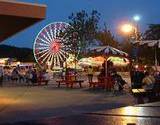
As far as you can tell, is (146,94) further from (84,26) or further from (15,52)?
(15,52)

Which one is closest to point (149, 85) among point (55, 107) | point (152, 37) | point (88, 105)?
point (88, 105)

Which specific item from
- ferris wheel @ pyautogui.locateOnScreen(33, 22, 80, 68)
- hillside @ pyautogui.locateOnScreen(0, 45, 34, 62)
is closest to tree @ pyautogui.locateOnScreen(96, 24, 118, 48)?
ferris wheel @ pyautogui.locateOnScreen(33, 22, 80, 68)

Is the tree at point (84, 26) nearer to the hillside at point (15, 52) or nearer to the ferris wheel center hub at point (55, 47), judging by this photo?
the ferris wheel center hub at point (55, 47)

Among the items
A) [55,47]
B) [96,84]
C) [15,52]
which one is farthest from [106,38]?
[15,52]

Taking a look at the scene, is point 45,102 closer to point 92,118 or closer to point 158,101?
point 158,101

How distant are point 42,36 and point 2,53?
6661cm

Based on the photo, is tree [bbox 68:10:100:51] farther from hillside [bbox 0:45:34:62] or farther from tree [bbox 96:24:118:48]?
hillside [bbox 0:45:34:62]

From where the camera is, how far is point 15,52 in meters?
132

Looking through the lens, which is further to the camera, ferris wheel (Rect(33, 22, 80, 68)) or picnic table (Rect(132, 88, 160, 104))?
ferris wheel (Rect(33, 22, 80, 68))

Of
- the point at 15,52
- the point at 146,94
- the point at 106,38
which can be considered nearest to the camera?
the point at 146,94

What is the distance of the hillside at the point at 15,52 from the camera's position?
413ft

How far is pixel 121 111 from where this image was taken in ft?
53.9

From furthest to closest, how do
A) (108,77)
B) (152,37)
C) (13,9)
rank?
(152,37), (108,77), (13,9)

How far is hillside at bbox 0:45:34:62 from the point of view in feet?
413
